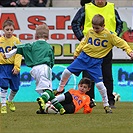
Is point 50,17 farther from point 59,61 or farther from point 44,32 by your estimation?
point 44,32

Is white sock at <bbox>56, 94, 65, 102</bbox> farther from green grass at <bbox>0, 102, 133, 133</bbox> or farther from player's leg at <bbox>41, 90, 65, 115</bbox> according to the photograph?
green grass at <bbox>0, 102, 133, 133</bbox>

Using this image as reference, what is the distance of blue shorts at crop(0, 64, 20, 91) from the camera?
11.3 m

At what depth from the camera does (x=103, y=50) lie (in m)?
10.7

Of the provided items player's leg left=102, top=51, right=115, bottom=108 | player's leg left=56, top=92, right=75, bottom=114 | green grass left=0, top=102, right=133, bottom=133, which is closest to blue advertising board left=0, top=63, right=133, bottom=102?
player's leg left=102, top=51, right=115, bottom=108

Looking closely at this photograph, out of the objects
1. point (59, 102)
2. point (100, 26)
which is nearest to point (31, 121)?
point (59, 102)

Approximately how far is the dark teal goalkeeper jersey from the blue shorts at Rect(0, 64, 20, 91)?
1.17m

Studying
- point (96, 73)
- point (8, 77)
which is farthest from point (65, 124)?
point (8, 77)

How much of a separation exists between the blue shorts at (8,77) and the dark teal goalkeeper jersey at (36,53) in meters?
1.17

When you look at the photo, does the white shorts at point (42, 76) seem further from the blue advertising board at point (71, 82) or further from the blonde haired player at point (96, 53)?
the blue advertising board at point (71, 82)

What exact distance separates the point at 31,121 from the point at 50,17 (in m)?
8.71

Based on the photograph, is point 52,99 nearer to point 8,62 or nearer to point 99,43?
point 99,43

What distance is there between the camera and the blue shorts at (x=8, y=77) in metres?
11.3

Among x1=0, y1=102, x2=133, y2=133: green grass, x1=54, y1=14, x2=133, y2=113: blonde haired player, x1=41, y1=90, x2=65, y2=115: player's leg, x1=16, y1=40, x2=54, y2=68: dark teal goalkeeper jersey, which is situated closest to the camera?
x1=0, y1=102, x2=133, y2=133: green grass

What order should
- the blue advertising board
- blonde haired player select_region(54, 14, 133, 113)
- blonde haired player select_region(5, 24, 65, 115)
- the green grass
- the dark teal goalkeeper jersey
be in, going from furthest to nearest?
1. the blue advertising board
2. blonde haired player select_region(54, 14, 133, 113)
3. the dark teal goalkeeper jersey
4. blonde haired player select_region(5, 24, 65, 115)
5. the green grass
